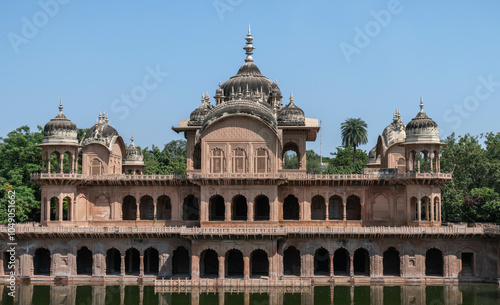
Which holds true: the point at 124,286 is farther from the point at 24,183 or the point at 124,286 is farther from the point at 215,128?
the point at 24,183

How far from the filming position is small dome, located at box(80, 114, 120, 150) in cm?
5047

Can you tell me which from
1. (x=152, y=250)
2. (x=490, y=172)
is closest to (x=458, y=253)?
(x=490, y=172)

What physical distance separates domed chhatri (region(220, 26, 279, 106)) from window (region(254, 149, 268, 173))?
647 centimetres

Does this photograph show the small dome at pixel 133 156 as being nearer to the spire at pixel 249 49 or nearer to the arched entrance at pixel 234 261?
the spire at pixel 249 49

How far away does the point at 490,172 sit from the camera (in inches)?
2162

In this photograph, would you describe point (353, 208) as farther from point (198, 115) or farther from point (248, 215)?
point (198, 115)

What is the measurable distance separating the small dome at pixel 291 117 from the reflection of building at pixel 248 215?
0.26 ft

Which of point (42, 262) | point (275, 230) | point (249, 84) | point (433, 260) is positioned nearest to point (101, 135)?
point (42, 262)

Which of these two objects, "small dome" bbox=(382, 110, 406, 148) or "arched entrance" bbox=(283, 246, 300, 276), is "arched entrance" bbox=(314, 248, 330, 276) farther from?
"small dome" bbox=(382, 110, 406, 148)

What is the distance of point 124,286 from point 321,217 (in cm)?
1504

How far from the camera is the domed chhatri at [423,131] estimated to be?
1783 inches

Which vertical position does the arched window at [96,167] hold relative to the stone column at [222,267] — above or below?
above

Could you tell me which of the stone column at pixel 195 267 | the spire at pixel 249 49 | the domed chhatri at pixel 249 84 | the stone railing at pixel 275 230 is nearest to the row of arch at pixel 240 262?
the stone column at pixel 195 267

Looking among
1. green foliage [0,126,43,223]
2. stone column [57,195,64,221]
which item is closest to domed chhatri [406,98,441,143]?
stone column [57,195,64,221]
